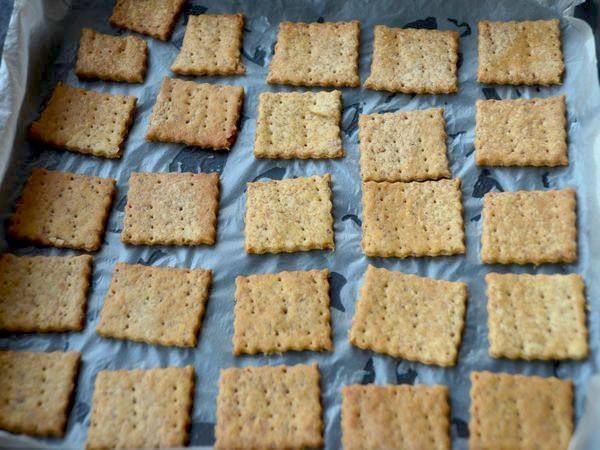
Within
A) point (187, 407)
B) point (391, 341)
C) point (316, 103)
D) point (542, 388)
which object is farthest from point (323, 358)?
point (316, 103)

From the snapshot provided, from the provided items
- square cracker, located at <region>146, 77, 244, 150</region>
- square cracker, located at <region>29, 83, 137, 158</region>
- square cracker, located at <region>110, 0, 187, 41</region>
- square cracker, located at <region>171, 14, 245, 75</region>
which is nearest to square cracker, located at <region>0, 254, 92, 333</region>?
square cracker, located at <region>29, 83, 137, 158</region>

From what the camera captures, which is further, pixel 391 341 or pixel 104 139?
pixel 104 139

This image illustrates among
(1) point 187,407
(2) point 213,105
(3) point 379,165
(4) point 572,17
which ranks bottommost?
(1) point 187,407

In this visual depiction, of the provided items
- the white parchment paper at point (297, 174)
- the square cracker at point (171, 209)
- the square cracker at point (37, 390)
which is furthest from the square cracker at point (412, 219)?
the square cracker at point (37, 390)

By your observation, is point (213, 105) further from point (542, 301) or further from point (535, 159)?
point (542, 301)

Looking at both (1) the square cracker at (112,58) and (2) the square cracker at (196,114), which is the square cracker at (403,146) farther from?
(1) the square cracker at (112,58)

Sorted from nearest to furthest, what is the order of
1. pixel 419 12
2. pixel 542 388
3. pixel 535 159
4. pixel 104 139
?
1. pixel 542 388
2. pixel 535 159
3. pixel 104 139
4. pixel 419 12

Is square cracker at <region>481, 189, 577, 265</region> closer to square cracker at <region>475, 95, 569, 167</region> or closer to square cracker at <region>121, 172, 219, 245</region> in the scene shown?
square cracker at <region>475, 95, 569, 167</region>

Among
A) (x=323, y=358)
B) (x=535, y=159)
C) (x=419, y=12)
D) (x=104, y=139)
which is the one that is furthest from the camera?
(x=419, y=12)
